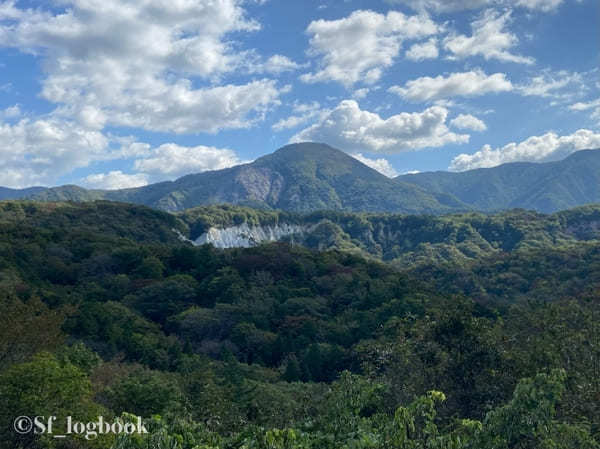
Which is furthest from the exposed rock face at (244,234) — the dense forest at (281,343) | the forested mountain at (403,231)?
the dense forest at (281,343)

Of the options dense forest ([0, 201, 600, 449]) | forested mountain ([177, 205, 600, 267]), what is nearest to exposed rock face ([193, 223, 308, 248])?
forested mountain ([177, 205, 600, 267])

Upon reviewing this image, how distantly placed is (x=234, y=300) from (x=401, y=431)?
42.1m

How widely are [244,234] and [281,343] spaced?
8739 centimetres

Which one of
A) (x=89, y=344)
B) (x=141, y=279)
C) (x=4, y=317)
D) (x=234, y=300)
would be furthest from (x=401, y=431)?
(x=141, y=279)

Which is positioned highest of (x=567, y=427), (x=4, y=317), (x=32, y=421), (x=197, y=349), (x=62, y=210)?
(x=62, y=210)

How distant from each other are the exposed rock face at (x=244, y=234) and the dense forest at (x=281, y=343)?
16766 mm

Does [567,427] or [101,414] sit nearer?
[567,427]

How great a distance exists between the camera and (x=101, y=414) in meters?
14.5

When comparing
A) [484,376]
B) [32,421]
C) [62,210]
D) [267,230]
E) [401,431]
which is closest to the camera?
[401,431]

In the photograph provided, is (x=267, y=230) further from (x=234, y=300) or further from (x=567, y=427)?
(x=567, y=427)

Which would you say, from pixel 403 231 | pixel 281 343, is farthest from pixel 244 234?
pixel 281 343

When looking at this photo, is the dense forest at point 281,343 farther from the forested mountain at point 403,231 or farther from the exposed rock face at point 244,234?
the forested mountain at point 403,231

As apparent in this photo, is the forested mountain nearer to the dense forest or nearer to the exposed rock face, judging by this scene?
the exposed rock face

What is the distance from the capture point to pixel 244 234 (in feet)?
416
